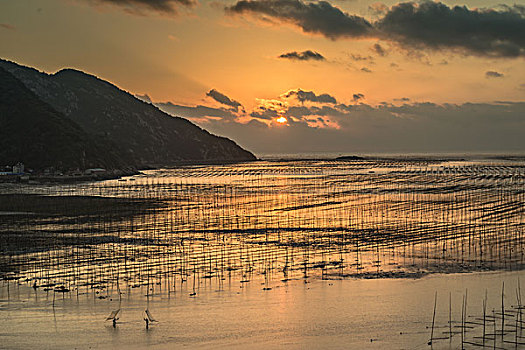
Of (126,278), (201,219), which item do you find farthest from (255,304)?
(201,219)

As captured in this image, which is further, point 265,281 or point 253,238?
point 253,238

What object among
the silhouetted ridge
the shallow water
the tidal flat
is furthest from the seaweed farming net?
the silhouetted ridge

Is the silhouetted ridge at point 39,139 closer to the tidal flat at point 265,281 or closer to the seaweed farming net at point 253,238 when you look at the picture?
the seaweed farming net at point 253,238

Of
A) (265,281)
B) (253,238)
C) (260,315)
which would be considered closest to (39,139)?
(253,238)

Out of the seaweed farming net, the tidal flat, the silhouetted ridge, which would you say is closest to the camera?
the tidal flat

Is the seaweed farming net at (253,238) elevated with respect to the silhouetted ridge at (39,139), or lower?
lower

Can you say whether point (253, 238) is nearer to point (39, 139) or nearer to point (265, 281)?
point (265, 281)

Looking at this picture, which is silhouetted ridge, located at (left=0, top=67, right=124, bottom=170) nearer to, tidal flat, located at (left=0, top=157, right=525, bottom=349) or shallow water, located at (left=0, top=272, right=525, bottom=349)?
tidal flat, located at (left=0, top=157, right=525, bottom=349)

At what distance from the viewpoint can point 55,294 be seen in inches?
998

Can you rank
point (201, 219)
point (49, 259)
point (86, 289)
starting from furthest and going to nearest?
point (201, 219)
point (49, 259)
point (86, 289)

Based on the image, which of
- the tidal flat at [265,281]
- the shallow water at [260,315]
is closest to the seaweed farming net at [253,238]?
the tidal flat at [265,281]

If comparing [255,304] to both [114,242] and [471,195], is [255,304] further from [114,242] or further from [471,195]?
[471,195]

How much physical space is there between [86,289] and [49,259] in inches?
354

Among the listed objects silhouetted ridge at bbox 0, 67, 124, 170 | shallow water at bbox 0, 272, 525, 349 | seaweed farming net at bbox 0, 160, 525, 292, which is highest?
silhouetted ridge at bbox 0, 67, 124, 170
